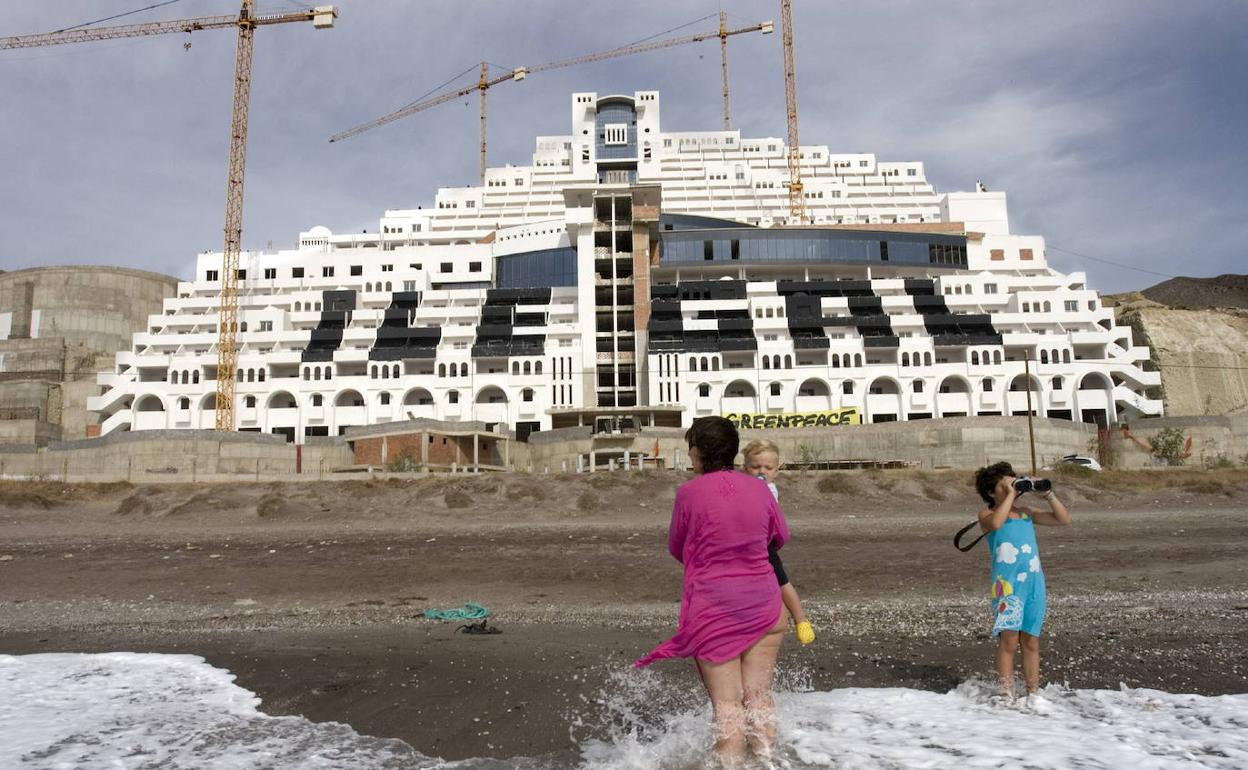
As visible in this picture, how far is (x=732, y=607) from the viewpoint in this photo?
4.40 meters

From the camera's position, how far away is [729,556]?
4457mm

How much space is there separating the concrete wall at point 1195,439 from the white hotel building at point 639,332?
9.08m

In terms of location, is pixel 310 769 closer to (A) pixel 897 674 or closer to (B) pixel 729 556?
(B) pixel 729 556

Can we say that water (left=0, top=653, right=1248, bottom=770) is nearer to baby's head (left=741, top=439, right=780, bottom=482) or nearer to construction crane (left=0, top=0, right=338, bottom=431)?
baby's head (left=741, top=439, right=780, bottom=482)

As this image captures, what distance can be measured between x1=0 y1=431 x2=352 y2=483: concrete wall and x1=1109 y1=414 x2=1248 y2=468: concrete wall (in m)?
47.1

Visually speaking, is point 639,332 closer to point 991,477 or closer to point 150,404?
point 150,404

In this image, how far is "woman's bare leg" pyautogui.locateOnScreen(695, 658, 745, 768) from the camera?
4359 millimetres

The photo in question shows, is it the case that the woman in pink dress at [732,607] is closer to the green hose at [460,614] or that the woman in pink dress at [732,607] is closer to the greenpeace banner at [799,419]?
the green hose at [460,614]

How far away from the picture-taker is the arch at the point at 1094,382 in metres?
61.0

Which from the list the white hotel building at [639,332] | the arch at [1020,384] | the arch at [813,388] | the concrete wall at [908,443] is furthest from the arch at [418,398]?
the arch at [1020,384]

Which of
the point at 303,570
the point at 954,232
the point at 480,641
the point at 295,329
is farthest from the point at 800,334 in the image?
the point at 480,641

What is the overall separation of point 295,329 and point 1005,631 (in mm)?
74427

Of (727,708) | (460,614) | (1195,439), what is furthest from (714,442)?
(1195,439)

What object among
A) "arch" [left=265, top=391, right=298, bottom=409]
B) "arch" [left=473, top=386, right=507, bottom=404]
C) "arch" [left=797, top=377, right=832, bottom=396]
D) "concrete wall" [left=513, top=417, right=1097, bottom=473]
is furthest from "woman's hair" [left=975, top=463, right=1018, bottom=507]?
"arch" [left=265, top=391, right=298, bottom=409]
